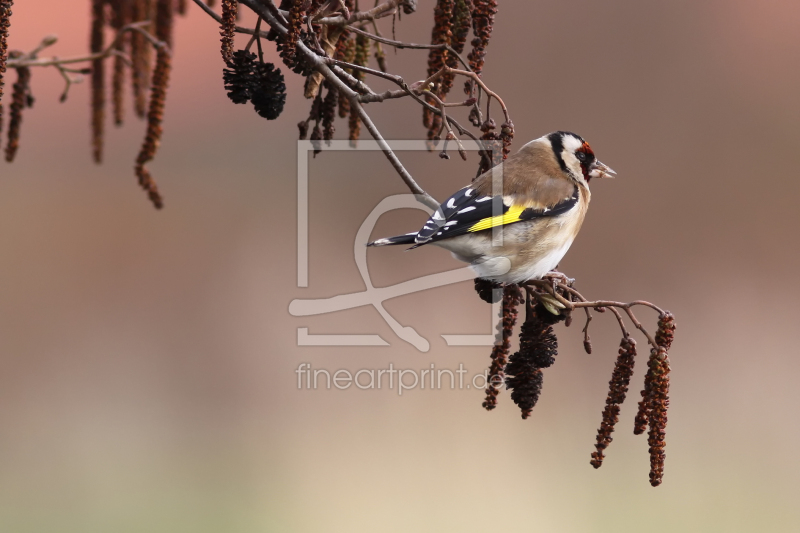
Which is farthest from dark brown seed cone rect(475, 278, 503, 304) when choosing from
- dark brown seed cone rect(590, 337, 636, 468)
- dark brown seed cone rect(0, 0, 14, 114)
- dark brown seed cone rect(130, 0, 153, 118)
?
dark brown seed cone rect(0, 0, 14, 114)

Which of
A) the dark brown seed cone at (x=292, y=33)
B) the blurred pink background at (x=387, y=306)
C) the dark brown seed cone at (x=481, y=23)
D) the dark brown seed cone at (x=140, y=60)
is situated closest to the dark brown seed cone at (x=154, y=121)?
the dark brown seed cone at (x=140, y=60)

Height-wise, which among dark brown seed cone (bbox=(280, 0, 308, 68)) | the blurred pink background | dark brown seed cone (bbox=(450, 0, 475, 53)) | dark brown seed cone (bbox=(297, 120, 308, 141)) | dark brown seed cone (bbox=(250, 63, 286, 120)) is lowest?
the blurred pink background

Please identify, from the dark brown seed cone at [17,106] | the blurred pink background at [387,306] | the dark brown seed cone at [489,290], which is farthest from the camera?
the blurred pink background at [387,306]

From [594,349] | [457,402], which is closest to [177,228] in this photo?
[457,402]

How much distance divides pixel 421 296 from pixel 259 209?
3.49 ft

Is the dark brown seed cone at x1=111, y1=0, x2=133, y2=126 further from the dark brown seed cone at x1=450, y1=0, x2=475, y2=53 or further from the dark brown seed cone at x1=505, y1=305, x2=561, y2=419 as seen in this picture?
the dark brown seed cone at x1=505, y1=305, x2=561, y2=419

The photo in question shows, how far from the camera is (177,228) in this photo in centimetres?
482

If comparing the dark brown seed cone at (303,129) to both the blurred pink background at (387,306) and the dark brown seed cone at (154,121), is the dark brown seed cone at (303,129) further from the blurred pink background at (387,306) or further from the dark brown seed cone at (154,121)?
the blurred pink background at (387,306)

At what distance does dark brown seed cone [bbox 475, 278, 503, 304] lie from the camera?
2010 mm

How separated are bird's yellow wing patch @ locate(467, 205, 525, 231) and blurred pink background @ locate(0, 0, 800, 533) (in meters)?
1.98

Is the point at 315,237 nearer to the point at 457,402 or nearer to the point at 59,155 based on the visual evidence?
the point at 457,402

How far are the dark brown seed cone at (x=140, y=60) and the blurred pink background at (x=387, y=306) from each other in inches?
122

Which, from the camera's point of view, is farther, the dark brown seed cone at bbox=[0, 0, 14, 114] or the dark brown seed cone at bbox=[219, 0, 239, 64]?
the dark brown seed cone at bbox=[219, 0, 239, 64]

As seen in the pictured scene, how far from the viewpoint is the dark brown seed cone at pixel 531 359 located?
5.75 ft
